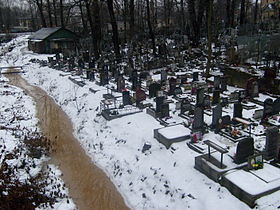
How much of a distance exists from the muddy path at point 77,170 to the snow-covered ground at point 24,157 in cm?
29

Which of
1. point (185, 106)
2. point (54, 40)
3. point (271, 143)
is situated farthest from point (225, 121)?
point (54, 40)

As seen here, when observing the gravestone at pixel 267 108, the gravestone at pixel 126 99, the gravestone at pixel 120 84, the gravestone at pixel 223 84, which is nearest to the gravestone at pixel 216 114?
the gravestone at pixel 267 108

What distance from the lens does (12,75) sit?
2761 cm

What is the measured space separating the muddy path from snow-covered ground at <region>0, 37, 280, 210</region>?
0.25 metres

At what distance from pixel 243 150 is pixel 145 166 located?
107 inches

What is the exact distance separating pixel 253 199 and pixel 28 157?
7.08 m

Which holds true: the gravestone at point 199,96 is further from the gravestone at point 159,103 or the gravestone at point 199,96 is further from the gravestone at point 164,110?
the gravestone at point 159,103

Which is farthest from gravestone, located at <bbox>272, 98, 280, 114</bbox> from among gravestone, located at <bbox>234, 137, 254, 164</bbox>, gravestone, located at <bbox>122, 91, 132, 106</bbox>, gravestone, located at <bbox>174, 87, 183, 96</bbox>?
gravestone, located at <bbox>122, 91, 132, 106</bbox>

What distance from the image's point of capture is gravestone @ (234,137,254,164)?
783 cm

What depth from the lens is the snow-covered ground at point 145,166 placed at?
23.5 feet

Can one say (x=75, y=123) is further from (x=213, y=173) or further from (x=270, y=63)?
(x=270, y=63)

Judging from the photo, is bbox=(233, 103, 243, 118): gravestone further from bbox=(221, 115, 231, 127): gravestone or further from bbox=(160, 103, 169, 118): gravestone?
bbox=(160, 103, 169, 118): gravestone

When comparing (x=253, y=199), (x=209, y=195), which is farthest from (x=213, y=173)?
(x=253, y=199)

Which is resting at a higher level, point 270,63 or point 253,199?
point 270,63
